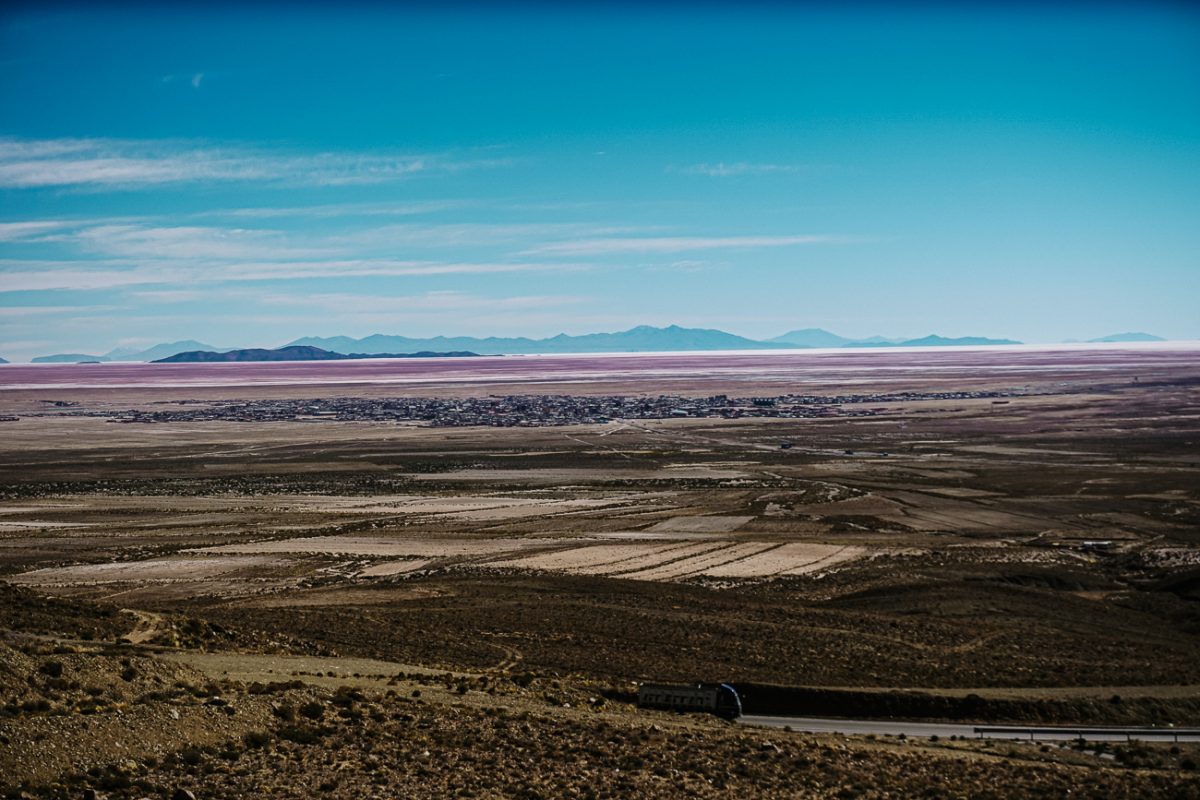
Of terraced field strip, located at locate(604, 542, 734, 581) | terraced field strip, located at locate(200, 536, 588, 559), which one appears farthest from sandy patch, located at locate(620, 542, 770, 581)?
terraced field strip, located at locate(200, 536, 588, 559)

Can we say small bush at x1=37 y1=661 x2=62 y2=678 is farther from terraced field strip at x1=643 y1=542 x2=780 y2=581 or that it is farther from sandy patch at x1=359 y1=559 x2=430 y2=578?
terraced field strip at x1=643 y1=542 x2=780 y2=581

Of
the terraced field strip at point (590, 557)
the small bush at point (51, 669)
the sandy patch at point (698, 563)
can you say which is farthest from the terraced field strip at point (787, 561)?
the small bush at point (51, 669)

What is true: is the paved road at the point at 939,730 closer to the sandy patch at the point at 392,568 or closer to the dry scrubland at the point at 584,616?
the dry scrubland at the point at 584,616

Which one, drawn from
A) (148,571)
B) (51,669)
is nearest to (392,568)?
(148,571)

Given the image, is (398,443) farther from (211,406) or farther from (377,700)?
(377,700)

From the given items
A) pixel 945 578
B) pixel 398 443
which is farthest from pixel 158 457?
pixel 945 578

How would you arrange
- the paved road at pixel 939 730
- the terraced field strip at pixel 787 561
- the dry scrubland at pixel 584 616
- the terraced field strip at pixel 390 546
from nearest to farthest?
the dry scrubland at pixel 584 616, the paved road at pixel 939 730, the terraced field strip at pixel 787 561, the terraced field strip at pixel 390 546
